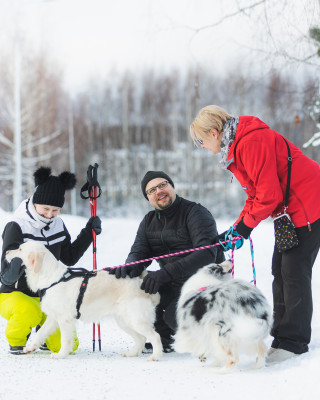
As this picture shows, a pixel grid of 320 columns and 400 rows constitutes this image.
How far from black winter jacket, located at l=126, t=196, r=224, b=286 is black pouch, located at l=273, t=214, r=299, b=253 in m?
0.65

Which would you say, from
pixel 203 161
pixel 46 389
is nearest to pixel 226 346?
pixel 46 389

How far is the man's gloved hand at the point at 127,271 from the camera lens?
355cm

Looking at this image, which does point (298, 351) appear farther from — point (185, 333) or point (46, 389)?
point (46, 389)

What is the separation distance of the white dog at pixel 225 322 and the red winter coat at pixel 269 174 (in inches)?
19.9

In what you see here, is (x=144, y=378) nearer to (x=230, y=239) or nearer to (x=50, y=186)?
(x=230, y=239)

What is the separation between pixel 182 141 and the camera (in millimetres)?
25859

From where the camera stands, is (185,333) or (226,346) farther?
(185,333)

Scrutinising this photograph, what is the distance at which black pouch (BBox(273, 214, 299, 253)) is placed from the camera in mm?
2992

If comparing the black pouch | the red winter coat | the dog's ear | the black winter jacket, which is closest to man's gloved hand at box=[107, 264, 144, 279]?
the black winter jacket

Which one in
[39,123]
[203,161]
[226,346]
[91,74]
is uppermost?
[91,74]

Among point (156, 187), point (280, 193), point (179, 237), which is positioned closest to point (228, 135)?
point (280, 193)

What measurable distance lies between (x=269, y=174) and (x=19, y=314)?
7.80ft

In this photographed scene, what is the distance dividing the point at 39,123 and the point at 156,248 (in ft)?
64.5

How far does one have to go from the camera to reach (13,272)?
A: 3525 millimetres
